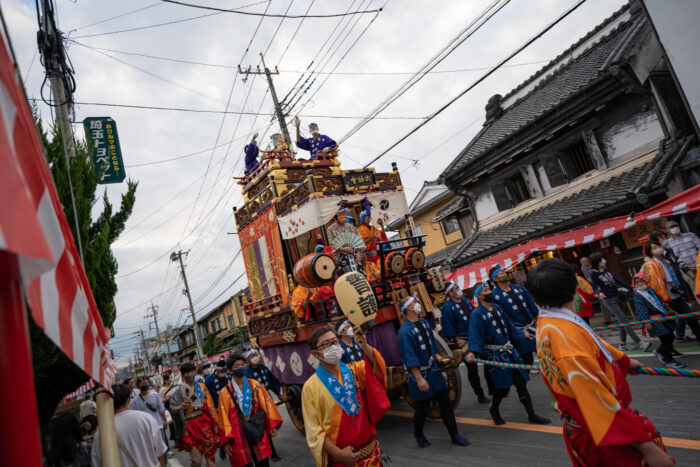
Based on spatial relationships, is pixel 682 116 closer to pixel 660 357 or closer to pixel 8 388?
pixel 660 357

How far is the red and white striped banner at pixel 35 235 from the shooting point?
67cm

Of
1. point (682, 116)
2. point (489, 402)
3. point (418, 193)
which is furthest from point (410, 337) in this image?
point (418, 193)

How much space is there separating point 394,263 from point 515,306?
6.72 ft

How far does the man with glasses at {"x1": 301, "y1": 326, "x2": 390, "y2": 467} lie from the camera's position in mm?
3143

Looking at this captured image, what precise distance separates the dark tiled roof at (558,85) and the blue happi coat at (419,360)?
8.91m

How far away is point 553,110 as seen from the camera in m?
11.8

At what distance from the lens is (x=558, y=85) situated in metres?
13.6

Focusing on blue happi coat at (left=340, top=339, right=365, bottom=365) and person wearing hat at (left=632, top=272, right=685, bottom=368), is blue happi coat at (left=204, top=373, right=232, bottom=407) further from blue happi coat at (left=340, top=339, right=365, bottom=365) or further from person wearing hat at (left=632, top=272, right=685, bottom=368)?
person wearing hat at (left=632, top=272, right=685, bottom=368)

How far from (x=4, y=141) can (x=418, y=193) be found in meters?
27.1

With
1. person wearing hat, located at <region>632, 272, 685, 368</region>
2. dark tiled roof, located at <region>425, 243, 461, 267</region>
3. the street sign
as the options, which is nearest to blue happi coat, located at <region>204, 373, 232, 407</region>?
the street sign

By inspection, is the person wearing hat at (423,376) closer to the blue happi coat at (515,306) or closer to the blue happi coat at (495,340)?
the blue happi coat at (495,340)

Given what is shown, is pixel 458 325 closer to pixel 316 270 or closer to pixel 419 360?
pixel 419 360

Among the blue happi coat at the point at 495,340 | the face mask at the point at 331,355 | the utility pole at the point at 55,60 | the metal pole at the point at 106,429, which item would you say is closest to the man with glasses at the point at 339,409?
the face mask at the point at 331,355

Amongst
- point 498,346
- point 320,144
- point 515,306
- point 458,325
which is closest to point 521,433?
point 498,346
